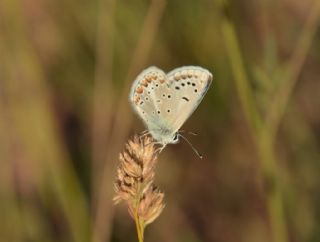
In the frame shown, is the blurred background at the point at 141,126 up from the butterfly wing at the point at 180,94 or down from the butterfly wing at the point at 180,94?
down

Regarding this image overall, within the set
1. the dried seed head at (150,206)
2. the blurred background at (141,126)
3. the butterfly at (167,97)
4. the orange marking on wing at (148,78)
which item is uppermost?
the orange marking on wing at (148,78)

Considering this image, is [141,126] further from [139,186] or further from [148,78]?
[139,186]

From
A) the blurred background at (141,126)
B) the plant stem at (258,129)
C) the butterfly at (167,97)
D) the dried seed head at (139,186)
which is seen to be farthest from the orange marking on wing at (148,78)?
the blurred background at (141,126)

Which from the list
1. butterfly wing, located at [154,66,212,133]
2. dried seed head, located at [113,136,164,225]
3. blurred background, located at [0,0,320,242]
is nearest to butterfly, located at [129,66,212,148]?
butterfly wing, located at [154,66,212,133]

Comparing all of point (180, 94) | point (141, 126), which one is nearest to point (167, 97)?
point (180, 94)

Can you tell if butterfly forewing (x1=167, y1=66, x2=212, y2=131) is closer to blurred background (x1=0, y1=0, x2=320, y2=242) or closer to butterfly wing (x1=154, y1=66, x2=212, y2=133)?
butterfly wing (x1=154, y1=66, x2=212, y2=133)

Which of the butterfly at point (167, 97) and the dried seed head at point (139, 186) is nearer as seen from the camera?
the dried seed head at point (139, 186)

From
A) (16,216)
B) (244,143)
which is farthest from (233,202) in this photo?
(16,216)

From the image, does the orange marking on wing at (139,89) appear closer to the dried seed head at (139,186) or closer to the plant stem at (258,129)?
the plant stem at (258,129)
